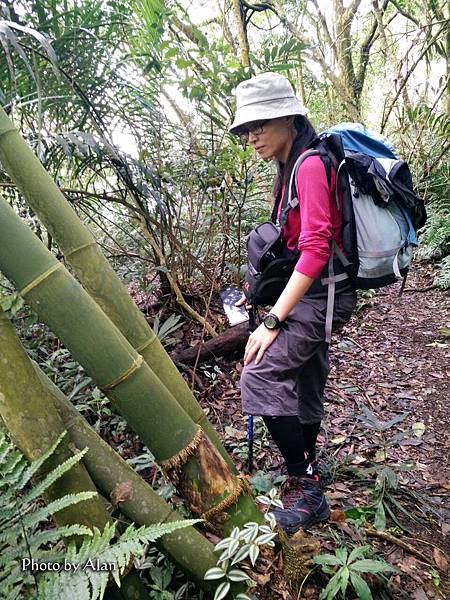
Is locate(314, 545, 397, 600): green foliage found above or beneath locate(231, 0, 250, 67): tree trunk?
beneath

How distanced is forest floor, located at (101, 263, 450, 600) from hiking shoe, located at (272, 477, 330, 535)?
0.06 metres

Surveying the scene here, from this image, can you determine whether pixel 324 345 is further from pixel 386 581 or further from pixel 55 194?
pixel 55 194

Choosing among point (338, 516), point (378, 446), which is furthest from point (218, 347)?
point (338, 516)

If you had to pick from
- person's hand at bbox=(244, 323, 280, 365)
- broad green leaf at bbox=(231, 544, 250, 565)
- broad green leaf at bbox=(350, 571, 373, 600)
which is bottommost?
broad green leaf at bbox=(350, 571, 373, 600)

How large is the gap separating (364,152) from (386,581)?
1.76 metres

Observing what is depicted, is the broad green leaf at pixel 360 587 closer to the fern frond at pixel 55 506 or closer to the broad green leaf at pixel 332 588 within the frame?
the broad green leaf at pixel 332 588

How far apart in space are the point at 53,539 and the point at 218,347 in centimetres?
247

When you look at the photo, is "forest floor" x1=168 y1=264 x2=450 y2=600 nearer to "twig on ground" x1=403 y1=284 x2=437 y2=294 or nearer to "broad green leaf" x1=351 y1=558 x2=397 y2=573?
"broad green leaf" x1=351 y1=558 x2=397 y2=573

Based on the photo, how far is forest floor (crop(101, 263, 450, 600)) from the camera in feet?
5.88

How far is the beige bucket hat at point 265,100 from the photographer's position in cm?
168

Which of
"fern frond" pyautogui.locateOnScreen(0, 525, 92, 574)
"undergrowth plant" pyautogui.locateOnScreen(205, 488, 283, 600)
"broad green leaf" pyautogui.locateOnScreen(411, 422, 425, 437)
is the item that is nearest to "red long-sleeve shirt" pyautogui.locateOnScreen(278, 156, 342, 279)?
"undergrowth plant" pyautogui.locateOnScreen(205, 488, 283, 600)

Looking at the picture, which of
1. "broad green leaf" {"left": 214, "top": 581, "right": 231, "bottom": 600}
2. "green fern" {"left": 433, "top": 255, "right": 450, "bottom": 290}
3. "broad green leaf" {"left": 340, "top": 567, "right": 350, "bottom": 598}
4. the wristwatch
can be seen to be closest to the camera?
"broad green leaf" {"left": 214, "top": 581, "right": 231, "bottom": 600}

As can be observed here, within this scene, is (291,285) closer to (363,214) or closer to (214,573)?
(363,214)

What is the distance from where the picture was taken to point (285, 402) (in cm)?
175
